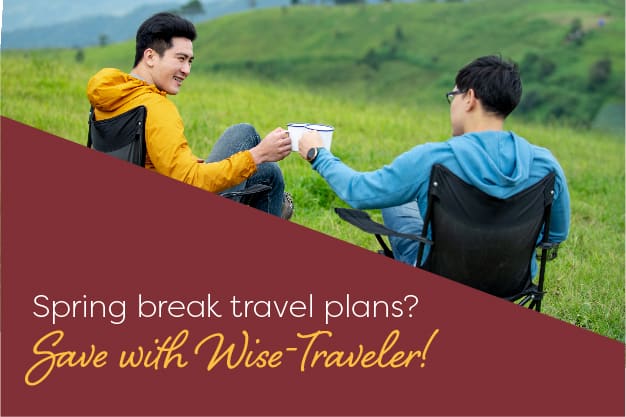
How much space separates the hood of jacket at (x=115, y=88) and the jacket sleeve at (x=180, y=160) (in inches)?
5.3

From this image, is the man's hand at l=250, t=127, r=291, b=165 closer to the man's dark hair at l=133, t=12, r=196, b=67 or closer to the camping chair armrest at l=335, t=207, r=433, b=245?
the camping chair armrest at l=335, t=207, r=433, b=245

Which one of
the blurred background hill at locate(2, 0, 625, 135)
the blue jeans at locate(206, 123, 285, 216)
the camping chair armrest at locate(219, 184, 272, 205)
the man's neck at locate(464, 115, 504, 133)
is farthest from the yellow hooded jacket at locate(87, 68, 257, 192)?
the blurred background hill at locate(2, 0, 625, 135)

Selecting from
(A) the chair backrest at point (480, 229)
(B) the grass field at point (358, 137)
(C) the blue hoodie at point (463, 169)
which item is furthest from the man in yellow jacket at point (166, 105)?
(B) the grass field at point (358, 137)

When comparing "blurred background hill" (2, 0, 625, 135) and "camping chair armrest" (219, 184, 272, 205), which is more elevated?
"blurred background hill" (2, 0, 625, 135)

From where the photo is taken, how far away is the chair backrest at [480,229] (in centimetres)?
276

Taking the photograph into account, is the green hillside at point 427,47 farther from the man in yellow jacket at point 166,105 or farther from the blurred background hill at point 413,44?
the man in yellow jacket at point 166,105

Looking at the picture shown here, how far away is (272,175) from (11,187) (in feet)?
3.86

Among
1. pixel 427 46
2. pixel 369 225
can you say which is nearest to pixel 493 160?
pixel 369 225

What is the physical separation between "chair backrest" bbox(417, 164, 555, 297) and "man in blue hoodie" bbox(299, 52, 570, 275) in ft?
0.14

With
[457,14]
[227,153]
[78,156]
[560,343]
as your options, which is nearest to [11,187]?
→ [78,156]

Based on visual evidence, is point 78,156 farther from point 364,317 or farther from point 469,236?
point 469,236

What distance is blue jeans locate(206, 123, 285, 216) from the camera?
11.7 ft

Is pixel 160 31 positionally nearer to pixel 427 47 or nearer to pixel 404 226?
pixel 404 226

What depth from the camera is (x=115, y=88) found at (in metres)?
3.24
